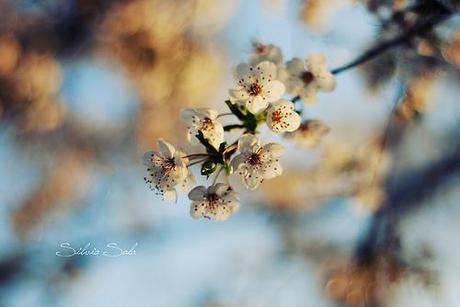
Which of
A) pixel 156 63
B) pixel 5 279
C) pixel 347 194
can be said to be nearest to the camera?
pixel 347 194

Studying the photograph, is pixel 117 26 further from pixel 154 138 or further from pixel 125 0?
pixel 154 138

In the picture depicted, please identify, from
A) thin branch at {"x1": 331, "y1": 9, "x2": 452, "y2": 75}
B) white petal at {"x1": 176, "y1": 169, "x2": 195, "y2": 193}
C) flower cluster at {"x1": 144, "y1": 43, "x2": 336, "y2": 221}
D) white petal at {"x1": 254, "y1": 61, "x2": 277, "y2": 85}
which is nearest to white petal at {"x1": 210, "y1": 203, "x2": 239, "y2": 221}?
flower cluster at {"x1": 144, "y1": 43, "x2": 336, "y2": 221}

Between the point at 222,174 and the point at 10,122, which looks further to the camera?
the point at 10,122

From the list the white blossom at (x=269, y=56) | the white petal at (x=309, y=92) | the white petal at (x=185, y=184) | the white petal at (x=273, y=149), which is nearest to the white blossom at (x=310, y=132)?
the white petal at (x=309, y=92)

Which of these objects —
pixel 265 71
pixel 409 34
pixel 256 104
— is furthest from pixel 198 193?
pixel 409 34

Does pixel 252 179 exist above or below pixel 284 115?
below

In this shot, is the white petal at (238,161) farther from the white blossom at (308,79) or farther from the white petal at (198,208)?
the white blossom at (308,79)

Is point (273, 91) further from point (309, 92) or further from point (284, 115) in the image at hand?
point (309, 92)

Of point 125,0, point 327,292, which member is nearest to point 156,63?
point 125,0
